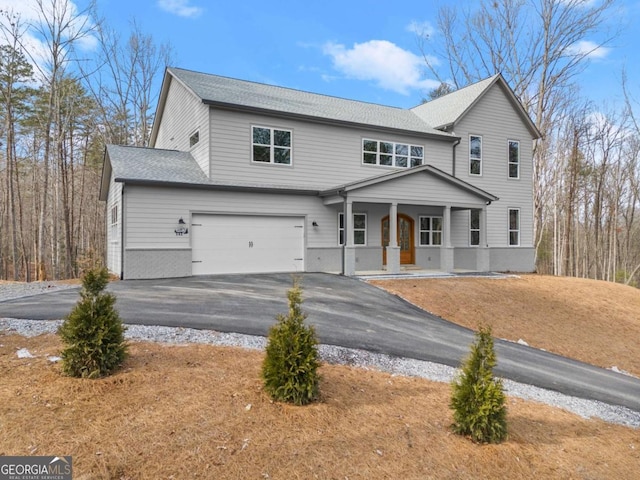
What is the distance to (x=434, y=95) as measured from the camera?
3062 cm

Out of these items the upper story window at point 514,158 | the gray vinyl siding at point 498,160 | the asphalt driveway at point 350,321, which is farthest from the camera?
the upper story window at point 514,158

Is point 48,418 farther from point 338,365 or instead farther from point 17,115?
point 17,115

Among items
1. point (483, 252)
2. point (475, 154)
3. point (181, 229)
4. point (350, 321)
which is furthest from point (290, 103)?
point (350, 321)

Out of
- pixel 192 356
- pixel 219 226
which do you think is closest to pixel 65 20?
pixel 219 226

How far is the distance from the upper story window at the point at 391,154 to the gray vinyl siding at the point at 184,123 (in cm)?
623

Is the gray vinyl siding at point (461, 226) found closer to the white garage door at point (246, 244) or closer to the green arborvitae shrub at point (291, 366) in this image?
the white garage door at point (246, 244)

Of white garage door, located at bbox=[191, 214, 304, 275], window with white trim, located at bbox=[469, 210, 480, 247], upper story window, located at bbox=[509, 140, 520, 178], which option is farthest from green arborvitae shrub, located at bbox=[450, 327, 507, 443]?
upper story window, located at bbox=[509, 140, 520, 178]

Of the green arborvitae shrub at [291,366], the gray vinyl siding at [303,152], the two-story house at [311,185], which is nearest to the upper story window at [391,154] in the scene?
the two-story house at [311,185]

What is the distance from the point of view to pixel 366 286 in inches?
467

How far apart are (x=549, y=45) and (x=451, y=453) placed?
28.5 m

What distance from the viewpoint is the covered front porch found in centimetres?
1380

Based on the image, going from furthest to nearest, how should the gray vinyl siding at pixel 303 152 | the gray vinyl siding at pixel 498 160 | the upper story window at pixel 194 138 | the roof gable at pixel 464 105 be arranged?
the gray vinyl siding at pixel 498 160 < the roof gable at pixel 464 105 < the upper story window at pixel 194 138 < the gray vinyl siding at pixel 303 152

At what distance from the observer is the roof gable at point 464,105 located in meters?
17.6

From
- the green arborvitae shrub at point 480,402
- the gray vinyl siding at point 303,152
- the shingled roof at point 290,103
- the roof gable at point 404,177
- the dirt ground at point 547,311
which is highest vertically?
the shingled roof at point 290,103
